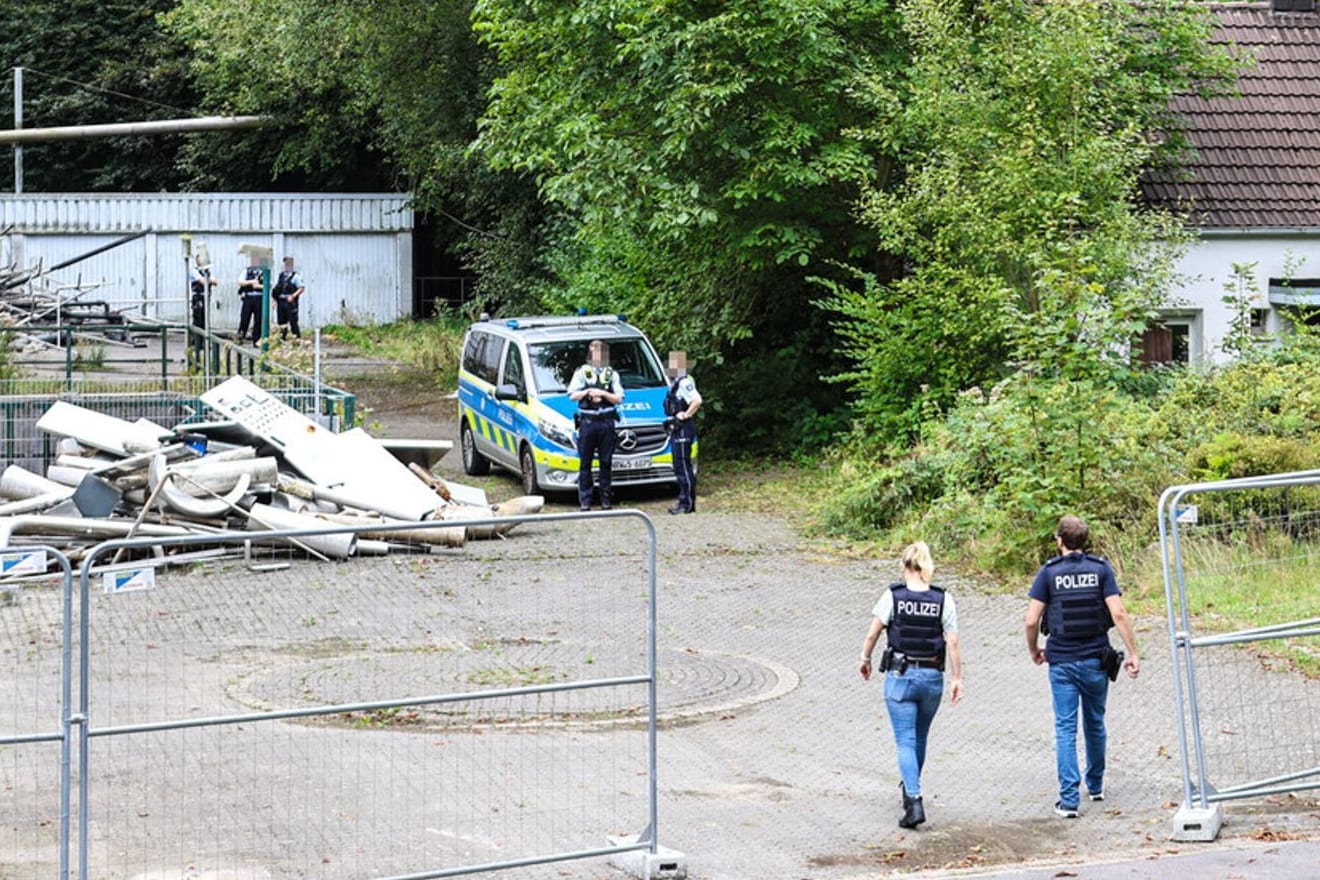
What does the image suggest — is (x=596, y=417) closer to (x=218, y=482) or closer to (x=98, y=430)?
(x=218, y=482)

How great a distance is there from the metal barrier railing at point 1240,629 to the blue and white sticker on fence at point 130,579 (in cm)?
498

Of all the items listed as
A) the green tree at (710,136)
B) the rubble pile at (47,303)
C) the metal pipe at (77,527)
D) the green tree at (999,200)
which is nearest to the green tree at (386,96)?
the rubble pile at (47,303)

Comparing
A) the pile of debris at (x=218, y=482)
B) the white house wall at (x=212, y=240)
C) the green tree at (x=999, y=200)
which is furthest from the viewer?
the white house wall at (x=212, y=240)

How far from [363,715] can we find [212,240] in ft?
129

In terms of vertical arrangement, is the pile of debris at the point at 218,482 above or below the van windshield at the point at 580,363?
below

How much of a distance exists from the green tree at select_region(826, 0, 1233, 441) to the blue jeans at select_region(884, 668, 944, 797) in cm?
879

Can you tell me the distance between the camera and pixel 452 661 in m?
8.51

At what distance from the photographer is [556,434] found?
20.8m

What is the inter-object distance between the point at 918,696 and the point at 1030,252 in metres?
10.4

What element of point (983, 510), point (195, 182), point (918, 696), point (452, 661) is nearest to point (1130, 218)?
point (983, 510)


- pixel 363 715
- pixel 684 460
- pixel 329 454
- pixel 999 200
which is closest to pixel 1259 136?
pixel 999 200

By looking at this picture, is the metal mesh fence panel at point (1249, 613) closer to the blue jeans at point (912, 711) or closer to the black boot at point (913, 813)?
the blue jeans at point (912, 711)

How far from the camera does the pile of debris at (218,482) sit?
16.6 metres

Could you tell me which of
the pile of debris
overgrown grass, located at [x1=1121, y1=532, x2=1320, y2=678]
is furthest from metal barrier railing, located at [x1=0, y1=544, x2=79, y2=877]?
the pile of debris
